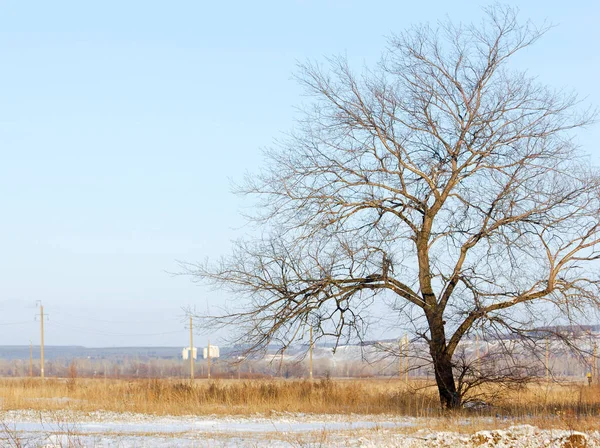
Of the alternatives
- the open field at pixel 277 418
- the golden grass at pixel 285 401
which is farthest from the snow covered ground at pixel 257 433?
the golden grass at pixel 285 401

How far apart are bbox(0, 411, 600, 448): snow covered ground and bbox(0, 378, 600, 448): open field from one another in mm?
18

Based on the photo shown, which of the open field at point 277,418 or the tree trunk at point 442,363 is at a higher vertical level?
the tree trunk at point 442,363

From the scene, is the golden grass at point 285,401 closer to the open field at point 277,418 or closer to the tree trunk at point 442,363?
the open field at point 277,418

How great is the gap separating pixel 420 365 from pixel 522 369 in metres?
2.37

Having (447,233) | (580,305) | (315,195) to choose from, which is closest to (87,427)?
(315,195)

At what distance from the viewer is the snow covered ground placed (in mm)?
10797

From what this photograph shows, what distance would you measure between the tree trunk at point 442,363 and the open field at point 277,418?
0.57 meters

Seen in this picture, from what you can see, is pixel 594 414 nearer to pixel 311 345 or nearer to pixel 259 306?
pixel 311 345

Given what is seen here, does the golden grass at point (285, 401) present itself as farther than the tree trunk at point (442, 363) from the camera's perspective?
No

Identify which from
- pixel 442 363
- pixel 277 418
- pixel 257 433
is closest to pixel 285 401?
pixel 277 418

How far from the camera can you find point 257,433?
13.5 m

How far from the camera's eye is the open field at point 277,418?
11414 millimetres

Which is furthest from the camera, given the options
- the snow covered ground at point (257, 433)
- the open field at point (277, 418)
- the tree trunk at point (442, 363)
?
the tree trunk at point (442, 363)

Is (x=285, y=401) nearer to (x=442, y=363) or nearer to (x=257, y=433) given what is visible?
(x=442, y=363)
